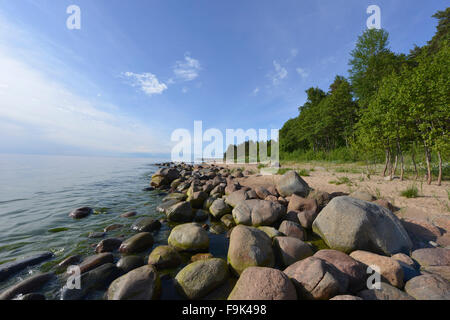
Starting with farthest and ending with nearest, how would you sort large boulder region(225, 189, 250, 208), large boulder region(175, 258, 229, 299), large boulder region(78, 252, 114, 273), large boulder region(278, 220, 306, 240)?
large boulder region(225, 189, 250, 208)
large boulder region(278, 220, 306, 240)
large boulder region(78, 252, 114, 273)
large boulder region(175, 258, 229, 299)

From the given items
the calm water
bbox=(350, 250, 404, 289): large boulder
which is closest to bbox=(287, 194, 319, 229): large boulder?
bbox=(350, 250, 404, 289): large boulder

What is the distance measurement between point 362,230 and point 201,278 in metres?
3.55

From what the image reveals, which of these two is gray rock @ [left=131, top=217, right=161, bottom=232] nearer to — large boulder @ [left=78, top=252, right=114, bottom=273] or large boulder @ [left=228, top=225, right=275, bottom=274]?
large boulder @ [left=78, top=252, right=114, bottom=273]

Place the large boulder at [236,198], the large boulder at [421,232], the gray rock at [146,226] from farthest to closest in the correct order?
the large boulder at [236,198] < the gray rock at [146,226] < the large boulder at [421,232]

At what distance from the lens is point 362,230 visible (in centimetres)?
336

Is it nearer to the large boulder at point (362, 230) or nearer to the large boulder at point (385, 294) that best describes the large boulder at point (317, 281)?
the large boulder at point (385, 294)

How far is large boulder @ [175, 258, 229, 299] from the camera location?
2521mm

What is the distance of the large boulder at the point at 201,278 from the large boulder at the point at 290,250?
4.03 feet

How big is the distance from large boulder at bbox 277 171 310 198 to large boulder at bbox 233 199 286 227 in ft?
6.37

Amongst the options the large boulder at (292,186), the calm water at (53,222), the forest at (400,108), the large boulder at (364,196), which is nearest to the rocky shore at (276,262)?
the calm water at (53,222)

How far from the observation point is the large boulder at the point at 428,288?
2.09 m

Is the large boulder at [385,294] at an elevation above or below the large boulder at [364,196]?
below

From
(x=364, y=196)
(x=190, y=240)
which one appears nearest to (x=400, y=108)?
(x=364, y=196)

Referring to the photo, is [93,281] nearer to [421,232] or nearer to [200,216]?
[200,216]
